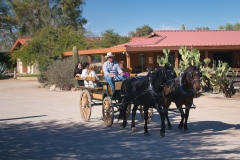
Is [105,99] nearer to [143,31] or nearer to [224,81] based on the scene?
[224,81]

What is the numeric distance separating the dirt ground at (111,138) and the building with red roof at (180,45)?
1334cm

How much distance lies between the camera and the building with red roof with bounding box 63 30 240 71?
93.1 ft

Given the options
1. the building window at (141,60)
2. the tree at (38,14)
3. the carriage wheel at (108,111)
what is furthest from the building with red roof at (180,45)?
the tree at (38,14)

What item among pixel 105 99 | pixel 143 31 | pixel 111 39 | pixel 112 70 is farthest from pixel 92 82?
pixel 143 31

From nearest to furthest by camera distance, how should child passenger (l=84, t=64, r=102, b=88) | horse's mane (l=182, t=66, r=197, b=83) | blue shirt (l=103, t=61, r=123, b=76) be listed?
horse's mane (l=182, t=66, r=197, b=83) < blue shirt (l=103, t=61, r=123, b=76) < child passenger (l=84, t=64, r=102, b=88)

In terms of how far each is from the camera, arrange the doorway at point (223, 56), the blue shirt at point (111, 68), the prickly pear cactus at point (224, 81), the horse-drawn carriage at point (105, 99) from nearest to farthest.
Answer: the horse-drawn carriage at point (105, 99), the blue shirt at point (111, 68), the prickly pear cactus at point (224, 81), the doorway at point (223, 56)

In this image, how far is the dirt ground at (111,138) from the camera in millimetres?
8312

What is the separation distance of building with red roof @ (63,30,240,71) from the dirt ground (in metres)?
13.3

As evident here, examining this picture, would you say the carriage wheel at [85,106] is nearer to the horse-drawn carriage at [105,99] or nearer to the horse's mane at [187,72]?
the horse-drawn carriage at [105,99]

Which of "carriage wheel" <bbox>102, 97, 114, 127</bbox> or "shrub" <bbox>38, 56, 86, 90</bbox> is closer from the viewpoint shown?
"carriage wheel" <bbox>102, 97, 114, 127</bbox>

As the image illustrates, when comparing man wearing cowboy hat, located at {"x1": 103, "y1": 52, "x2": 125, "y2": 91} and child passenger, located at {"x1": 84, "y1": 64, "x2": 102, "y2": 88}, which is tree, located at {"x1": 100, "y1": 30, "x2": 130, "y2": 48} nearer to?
child passenger, located at {"x1": 84, "y1": 64, "x2": 102, "y2": 88}

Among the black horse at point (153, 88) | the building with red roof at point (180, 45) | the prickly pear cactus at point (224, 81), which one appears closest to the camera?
the black horse at point (153, 88)

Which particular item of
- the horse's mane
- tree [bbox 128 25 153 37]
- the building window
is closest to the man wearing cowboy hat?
the horse's mane

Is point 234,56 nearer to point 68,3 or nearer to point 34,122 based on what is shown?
point 34,122
